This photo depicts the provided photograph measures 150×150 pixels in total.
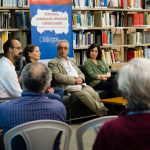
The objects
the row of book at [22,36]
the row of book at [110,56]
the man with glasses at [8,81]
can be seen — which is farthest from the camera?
the row of book at [110,56]

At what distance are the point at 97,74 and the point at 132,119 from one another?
192 inches

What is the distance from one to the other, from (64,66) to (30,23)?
3.68ft

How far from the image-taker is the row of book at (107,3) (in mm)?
7258

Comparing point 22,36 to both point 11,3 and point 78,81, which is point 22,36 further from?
point 78,81

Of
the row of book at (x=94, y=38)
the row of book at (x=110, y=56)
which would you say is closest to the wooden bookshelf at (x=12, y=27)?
the row of book at (x=94, y=38)

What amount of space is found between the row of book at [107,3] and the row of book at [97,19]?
5.9 inches

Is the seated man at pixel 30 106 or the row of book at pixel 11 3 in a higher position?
the row of book at pixel 11 3

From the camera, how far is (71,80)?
227 inches

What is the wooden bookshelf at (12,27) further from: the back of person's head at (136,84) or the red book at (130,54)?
the back of person's head at (136,84)

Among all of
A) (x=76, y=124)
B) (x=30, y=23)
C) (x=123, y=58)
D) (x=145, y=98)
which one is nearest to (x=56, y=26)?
(x=30, y=23)

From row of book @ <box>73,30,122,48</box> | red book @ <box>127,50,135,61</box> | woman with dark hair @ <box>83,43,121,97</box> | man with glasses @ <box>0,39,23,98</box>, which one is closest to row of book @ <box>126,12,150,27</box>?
row of book @ <box>73,30,122,48</box>

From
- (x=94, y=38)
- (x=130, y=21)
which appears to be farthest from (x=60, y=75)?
(x=130, y=21)

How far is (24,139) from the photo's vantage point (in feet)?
7.63

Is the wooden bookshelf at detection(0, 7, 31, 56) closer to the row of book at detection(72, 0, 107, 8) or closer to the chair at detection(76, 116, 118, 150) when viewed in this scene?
the row of book at detection(72, 0, 107, 8)
